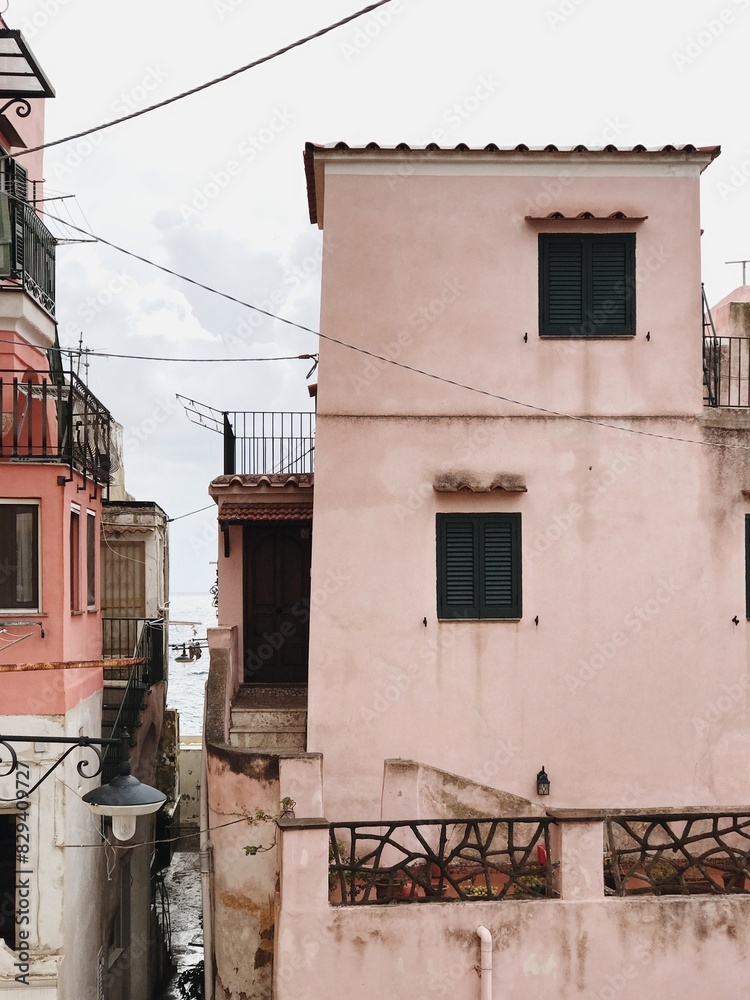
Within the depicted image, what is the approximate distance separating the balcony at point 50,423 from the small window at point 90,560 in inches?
24.3

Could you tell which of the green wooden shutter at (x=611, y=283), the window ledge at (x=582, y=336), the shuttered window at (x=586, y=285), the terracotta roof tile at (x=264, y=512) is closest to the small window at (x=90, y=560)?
the terracotta roof tile at (x=264, y=512)

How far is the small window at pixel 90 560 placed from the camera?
15.6 metres

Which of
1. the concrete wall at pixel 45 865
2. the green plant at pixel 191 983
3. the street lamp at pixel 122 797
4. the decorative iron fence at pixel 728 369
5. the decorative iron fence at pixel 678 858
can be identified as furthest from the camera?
the green plant at pixel 191 983

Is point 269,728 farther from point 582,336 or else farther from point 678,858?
point 582,336

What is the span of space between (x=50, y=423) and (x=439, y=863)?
8.28 m

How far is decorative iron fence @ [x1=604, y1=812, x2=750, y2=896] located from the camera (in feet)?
38.7

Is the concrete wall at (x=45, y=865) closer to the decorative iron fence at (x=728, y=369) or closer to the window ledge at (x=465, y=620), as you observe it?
the window ledge at (x=465, y=620)

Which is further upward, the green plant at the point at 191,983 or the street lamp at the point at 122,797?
the street lamp at the point at 122,797

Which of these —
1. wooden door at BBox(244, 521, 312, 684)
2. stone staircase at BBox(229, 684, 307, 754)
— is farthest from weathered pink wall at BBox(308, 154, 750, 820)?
wooden door at BBox(244, 521, 312, 684)

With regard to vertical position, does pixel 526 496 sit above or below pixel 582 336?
below

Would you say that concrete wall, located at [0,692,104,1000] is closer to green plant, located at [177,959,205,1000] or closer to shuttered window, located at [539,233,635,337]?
shuttered window, located at [539,233,635,337]

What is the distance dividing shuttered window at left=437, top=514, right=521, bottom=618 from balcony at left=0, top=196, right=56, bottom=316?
6248mm

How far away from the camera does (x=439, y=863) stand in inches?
453

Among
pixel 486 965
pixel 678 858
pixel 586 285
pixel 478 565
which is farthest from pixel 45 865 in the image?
pixel 586 285
